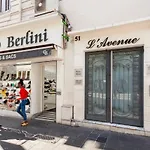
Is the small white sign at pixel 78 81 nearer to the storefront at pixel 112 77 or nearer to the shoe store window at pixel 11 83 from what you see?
the storefront at pixel 112 77

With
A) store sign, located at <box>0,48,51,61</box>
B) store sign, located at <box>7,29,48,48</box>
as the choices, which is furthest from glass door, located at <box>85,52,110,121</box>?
store sign, located at <box>7,29,48,48</box>

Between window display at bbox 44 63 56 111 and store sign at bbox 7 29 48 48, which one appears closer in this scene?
store sign at bbox 7 29 48 48

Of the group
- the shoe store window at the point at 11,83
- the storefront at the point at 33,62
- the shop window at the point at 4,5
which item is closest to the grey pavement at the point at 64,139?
the storefront at the point at 33,62

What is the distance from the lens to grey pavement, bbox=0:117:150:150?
4.69m

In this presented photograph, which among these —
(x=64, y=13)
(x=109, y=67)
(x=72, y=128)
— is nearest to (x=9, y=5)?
(x=64, y=13)

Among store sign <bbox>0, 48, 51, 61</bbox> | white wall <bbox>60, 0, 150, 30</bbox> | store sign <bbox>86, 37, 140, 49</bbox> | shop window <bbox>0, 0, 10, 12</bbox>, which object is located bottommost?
store sign <bbox>0, 48, 51, 61</bbox>

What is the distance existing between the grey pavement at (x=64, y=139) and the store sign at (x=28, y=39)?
11.2 feet

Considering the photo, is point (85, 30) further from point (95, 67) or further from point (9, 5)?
point (9, 5)

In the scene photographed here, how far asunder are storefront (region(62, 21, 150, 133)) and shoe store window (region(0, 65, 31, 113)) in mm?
2505

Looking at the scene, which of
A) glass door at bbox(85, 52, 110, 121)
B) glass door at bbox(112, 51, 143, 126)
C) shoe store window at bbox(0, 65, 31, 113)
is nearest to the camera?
glass door at bbox(112, 51, 143, 126)

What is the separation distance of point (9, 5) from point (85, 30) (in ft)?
16.4

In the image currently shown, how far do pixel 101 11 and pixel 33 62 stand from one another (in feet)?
11.4

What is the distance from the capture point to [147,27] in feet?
18.3

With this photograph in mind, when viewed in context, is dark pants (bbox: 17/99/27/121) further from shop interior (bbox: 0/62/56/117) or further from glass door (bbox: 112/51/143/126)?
glass door (bbox: 112/51/143/126)
